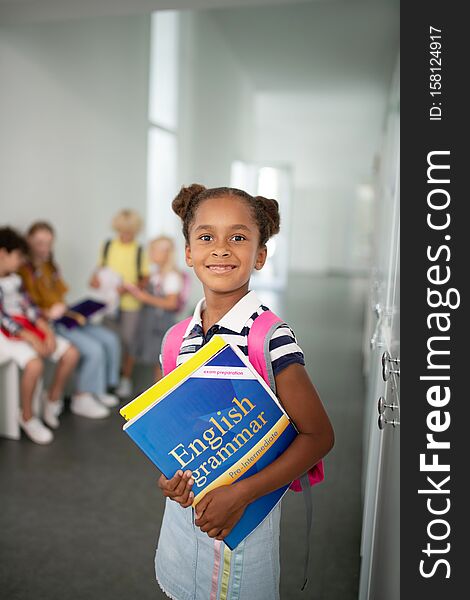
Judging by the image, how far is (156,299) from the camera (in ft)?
15.7

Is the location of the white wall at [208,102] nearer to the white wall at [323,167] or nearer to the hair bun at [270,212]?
the white wall at [323,167]

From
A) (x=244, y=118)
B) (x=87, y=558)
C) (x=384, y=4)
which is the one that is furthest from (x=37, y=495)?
(x=244, y=118)

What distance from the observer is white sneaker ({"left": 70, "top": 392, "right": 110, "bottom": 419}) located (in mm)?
4281

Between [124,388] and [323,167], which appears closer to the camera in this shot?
[124,388]

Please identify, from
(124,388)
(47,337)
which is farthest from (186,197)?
(124,388)

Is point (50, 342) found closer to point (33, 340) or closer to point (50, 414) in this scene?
point (33, 340)

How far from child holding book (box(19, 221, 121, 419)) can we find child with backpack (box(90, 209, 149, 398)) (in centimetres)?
33

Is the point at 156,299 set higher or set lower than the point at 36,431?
higher

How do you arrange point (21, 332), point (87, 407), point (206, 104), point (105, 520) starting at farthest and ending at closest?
point (206, 104)
point (87, 407)
point (21, 332)
point (105, 520)

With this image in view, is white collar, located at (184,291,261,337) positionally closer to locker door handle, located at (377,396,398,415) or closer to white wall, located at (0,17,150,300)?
locker door handle, located at (377,396,398,415)

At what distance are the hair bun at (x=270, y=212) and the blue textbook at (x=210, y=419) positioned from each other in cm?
35

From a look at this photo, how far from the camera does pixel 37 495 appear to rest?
3.12 meters

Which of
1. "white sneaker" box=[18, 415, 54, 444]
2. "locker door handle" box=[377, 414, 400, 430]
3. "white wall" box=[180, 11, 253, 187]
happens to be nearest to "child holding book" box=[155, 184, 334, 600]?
"locker door handle" box=[377, 414, 400, 430]

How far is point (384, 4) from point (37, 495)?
6.37 meters
